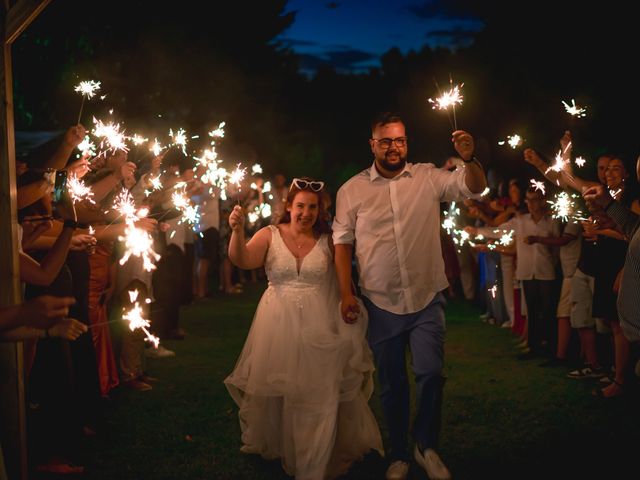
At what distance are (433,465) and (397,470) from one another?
0.89ft

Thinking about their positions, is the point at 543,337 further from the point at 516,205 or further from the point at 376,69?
the point at 376,69

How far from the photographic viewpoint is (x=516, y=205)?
11203 mm

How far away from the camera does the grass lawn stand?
5.91m

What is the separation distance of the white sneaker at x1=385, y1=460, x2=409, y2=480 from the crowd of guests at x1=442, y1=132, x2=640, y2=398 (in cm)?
166

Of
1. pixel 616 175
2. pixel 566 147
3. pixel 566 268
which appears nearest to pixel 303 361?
pixel 566 147

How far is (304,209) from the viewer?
6246 millimetres

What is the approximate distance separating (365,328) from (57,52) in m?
15.0

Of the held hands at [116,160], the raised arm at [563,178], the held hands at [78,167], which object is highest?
the held hands at [116,160]

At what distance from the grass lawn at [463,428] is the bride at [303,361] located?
0.30 metres

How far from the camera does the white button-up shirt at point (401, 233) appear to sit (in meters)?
5.82

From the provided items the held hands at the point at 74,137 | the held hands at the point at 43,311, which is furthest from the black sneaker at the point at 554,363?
the held hands at the point at 43,311

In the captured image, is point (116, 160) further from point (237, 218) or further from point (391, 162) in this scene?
point (391, 162)

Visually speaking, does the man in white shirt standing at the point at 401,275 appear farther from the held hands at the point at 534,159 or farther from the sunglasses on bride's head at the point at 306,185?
the held hands at the point at 534,159

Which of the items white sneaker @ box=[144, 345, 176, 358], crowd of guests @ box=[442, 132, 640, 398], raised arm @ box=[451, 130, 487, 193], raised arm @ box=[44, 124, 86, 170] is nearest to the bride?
crowd of guests @ box=[442, 132, 640, 398]
